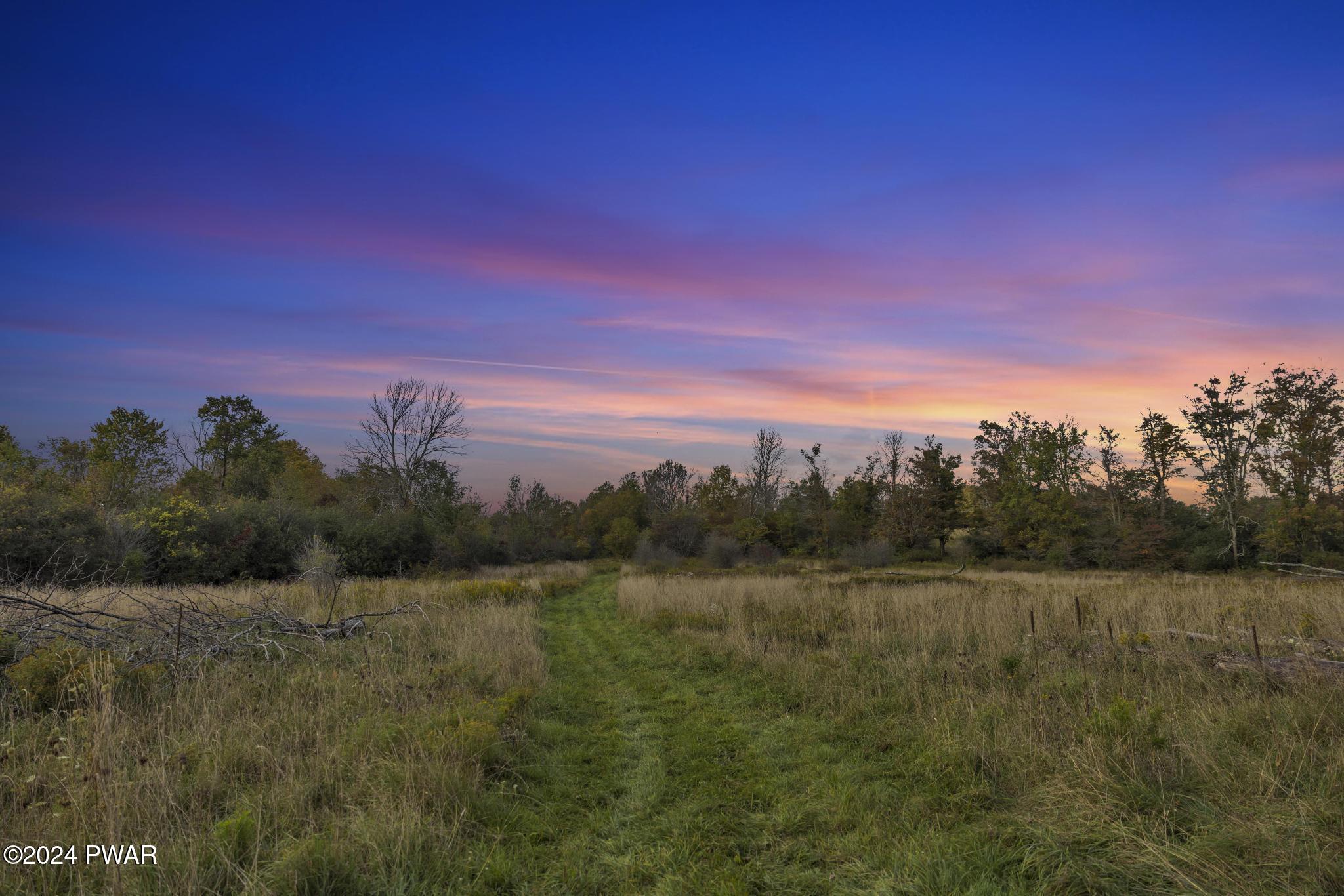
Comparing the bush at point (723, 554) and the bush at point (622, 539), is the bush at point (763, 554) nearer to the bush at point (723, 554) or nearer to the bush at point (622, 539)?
the bush at point (723, 554)

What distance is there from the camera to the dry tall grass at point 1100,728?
137 inches

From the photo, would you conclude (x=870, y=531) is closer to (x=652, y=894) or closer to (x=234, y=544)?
(x=234, y=544)

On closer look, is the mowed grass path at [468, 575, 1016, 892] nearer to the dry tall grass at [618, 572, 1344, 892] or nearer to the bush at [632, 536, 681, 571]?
the dry tall grass at [618, 572, 1344, 892]

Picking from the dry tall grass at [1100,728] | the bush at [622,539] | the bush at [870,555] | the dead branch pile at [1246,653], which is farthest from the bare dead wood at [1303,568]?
the bush at [622,539]

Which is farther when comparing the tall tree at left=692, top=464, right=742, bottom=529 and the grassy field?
the tall tree at left=692, top=464, right=742, bottom=529

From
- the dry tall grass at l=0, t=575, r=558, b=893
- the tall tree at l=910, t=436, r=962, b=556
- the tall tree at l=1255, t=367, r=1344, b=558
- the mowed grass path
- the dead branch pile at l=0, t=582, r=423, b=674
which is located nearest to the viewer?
the dry tall grass at l=0, t=575, r=558, b=893

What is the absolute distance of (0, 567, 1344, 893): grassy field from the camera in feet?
11.9

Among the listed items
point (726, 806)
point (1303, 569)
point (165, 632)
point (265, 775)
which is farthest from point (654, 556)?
point (265, 775)

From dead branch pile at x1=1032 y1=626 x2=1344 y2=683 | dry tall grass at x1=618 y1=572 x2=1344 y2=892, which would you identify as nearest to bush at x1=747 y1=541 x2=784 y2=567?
dry tall grass at x1=618 y1=572 x2=1344 y2=892

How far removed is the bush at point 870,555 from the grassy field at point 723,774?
3179cm

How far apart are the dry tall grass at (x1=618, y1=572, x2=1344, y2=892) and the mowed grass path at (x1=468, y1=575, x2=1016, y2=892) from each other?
0.11 m

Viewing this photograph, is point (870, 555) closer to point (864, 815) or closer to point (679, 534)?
point (679, 534)

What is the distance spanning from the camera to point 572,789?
546 cm

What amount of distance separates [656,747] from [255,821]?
3.79 meters
